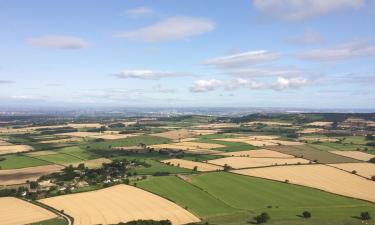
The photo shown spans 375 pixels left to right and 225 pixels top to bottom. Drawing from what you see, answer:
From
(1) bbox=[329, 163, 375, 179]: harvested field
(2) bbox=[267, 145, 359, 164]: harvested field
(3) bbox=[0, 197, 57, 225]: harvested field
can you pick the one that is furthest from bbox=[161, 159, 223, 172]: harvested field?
(3) bbox=[0, 197, 57, 225]: harvested field

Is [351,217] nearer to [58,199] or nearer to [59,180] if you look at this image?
[58,199]

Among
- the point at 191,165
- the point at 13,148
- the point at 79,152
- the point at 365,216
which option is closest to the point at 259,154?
the point at 191,165

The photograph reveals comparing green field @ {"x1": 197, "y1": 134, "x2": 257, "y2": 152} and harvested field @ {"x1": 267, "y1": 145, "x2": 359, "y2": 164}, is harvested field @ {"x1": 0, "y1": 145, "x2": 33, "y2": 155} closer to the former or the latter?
green field @ {"x1": 197, "y1": 134, "x2": 257, "y2": 152}

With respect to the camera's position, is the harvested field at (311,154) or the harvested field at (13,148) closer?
the harvested field at (311,154)

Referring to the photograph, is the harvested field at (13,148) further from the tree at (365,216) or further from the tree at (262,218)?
the tree at (365,216)

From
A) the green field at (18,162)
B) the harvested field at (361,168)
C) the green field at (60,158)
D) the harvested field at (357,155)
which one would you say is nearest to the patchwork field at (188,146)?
the green field at (60,158)

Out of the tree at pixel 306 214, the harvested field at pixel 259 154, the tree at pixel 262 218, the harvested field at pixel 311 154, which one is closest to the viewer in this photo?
Result: the tree at pixel 262 218

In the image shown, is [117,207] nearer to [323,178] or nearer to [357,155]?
[323,178]

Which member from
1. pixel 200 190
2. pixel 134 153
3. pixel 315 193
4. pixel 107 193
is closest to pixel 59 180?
pixel 107 193
